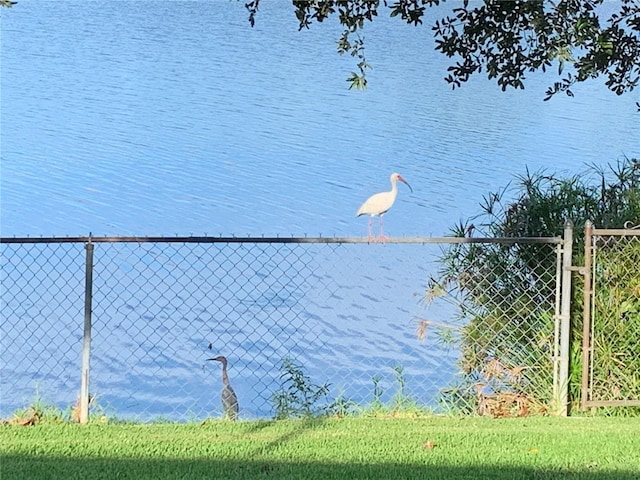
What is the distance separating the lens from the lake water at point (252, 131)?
52.1 feet

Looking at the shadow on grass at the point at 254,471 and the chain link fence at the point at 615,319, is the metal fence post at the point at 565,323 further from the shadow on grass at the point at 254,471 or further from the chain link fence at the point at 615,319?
the shadow on grass at the point at 254,471

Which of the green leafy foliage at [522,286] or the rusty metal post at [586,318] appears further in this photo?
the green leafy foliage at [522,286]

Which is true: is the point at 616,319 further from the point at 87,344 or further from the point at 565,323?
the point at 87,344

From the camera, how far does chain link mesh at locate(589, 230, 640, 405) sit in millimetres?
6871

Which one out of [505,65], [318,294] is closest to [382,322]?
[318,294]

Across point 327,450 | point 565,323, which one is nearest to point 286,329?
point 565,323

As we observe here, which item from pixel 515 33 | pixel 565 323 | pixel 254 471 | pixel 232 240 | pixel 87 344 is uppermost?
pixel 515 33

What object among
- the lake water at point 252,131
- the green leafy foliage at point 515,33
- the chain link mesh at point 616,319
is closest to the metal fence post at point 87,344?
the green leafy foliage at point 515,33

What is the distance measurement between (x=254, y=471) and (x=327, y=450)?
1.80ft

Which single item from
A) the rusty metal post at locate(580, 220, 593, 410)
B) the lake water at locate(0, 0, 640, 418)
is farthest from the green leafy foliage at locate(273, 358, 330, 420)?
the lake water at locate(0, 0, 640, 418)

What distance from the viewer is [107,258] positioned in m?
12.1

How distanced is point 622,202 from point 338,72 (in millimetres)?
21724

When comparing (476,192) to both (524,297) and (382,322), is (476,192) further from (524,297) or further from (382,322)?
(524,297)

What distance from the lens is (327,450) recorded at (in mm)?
5332
